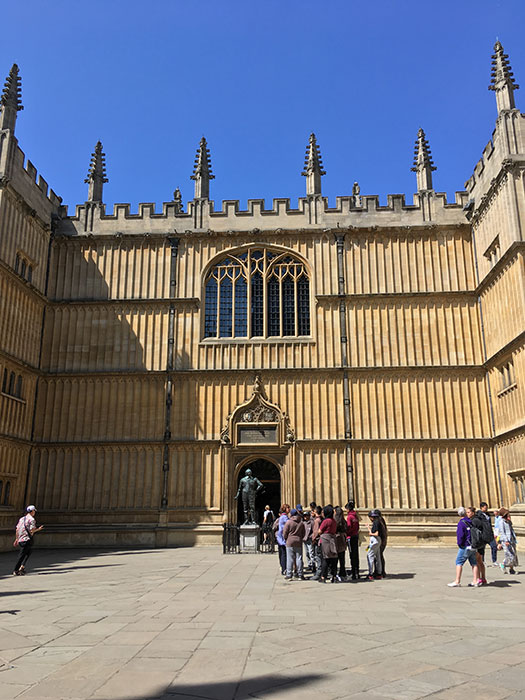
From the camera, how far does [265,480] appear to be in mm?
23422

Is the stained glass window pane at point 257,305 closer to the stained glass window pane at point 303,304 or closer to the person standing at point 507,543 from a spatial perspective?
the stained glass window pane at point 303,304

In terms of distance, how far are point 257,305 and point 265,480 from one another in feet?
22.8

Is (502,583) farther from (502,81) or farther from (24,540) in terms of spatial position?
(502,81)

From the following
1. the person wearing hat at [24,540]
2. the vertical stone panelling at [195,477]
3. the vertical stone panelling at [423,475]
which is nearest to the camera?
the person wearing hat at [24,540]

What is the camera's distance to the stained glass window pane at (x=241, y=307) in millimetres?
22984

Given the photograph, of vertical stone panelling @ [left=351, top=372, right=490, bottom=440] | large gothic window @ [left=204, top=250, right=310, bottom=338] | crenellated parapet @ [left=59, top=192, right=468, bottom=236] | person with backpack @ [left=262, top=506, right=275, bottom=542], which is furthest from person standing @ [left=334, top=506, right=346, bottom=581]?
crenellated parapet @ [left=59, top=192, right=468, bottom=236]

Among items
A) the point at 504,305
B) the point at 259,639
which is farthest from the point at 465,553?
the point at 504,305

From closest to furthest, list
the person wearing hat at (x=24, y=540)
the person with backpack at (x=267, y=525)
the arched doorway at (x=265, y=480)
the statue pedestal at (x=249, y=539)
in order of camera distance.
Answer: the person wearing hat at (x=24, y=540), the statue pedestal at (x=249, y=539), the person with backpack at (x=267, y=525), the arched doorway at (x=265, y=480)

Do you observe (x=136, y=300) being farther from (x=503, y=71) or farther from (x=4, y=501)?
(x=503, y=71)

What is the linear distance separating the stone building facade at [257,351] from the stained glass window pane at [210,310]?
0.26 feet

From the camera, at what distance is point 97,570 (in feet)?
45.0

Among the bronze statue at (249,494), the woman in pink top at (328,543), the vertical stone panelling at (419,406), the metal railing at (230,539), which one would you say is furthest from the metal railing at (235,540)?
the woman in pink top at (328,543)

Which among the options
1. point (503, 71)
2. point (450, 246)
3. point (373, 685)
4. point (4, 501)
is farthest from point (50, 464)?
point (503, 71)

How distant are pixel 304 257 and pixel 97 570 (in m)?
14.1
